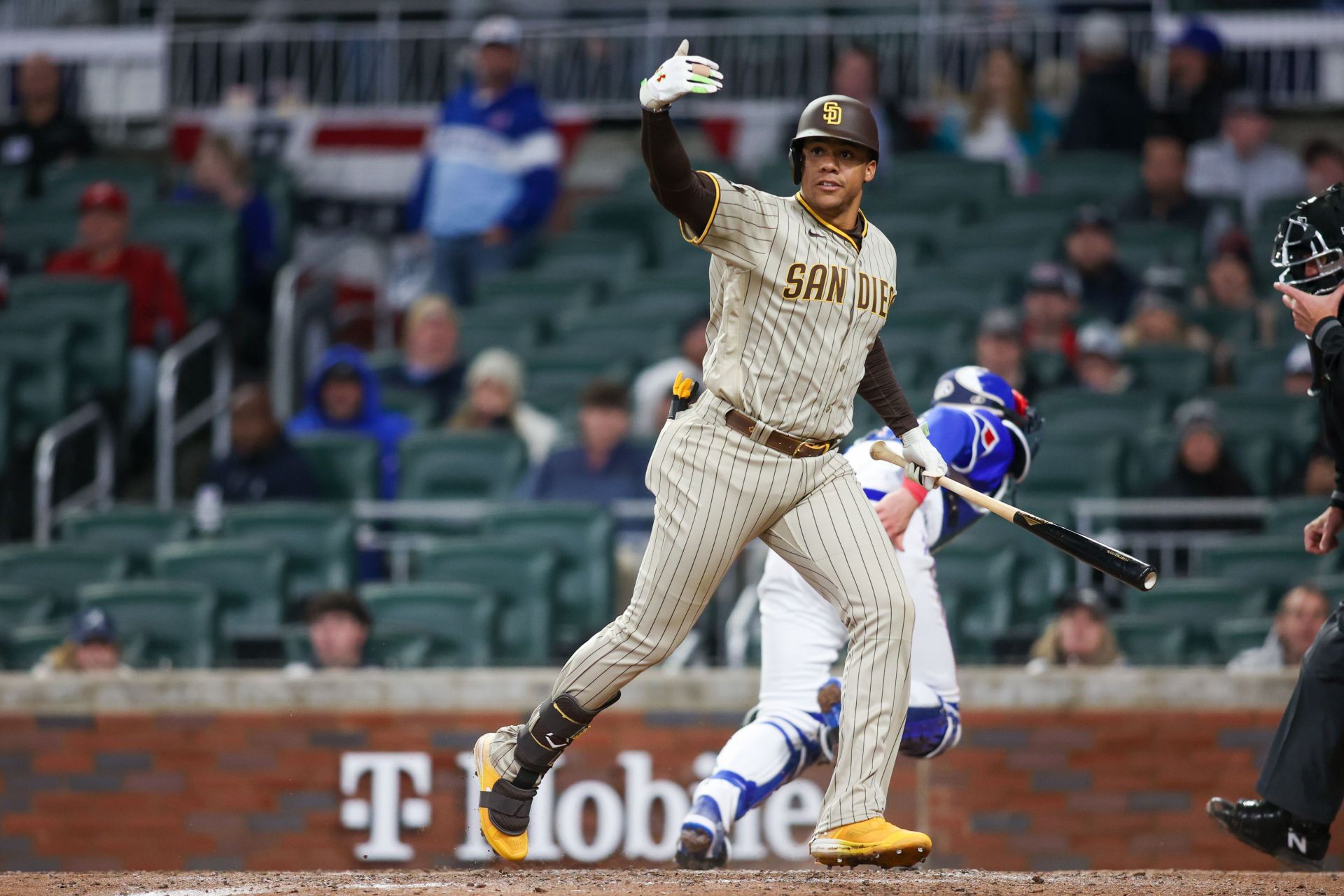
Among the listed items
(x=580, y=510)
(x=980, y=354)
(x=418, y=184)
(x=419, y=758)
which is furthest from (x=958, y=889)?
(x=418, y=184)

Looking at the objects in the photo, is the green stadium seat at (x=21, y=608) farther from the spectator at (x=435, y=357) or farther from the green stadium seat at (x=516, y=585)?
the spectator at (x=435, y=357)

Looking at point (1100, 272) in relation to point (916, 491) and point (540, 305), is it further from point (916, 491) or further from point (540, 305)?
point (916, 491)

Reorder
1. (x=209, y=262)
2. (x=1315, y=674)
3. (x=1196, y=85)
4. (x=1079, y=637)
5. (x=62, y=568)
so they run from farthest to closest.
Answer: (x=1196, y=85), (x=209, y=262), (x=62, y=568), (x=1079, y=637), (x=1315, y=674)

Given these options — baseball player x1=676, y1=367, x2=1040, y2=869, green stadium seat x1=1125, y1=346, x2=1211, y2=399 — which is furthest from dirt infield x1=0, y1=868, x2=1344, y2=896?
green stadium seat x1=1125, y1=346, x2=1211, y2=399

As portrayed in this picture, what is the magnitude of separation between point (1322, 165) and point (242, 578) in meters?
6.32

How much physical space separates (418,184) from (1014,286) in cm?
352

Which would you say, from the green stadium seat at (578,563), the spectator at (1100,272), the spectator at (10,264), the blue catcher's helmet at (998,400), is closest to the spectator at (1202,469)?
the spectator at (1100,272)

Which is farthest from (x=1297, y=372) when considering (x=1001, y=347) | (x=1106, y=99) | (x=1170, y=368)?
(x=1106, y=99)

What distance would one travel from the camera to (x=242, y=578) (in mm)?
8352

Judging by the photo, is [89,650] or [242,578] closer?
[89,650]

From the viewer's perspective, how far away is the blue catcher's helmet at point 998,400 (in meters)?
5.79

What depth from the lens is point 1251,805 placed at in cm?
533

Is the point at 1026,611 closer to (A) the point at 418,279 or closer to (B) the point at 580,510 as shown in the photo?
(B) the point at 580,510

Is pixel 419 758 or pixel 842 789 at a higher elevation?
pixel 842 789
